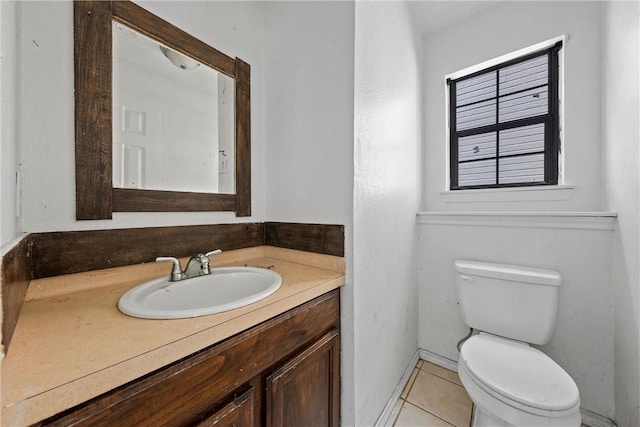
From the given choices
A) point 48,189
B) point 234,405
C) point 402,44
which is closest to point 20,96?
point 48,189

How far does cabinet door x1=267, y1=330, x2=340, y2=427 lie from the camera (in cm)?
70

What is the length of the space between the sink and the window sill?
1.43 meters

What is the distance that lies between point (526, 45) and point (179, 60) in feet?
6.54

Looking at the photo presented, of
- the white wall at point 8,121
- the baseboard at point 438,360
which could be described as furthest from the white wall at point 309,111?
the baseboard at point 438,360

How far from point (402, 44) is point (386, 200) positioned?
100cm

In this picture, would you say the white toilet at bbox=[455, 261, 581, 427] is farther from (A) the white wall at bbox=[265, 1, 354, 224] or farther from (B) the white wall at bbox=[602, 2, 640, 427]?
(A) the white wall at bbox=[265, 1, 354, 224]

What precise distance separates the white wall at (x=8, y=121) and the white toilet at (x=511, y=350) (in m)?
1.51

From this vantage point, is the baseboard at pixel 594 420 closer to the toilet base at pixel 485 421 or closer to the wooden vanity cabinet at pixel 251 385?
the toilet base at pixel 485 421

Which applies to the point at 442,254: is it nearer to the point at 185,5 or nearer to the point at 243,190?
the point at 243,190

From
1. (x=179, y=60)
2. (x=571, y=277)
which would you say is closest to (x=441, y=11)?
(x=179, y=60)

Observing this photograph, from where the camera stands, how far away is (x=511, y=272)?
1.25 metres

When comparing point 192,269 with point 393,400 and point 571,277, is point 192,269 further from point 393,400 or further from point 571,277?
point 571,277

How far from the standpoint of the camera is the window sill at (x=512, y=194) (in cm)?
138

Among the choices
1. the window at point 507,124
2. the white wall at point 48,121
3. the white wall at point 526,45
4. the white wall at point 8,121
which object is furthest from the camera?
the window at point 507,124
